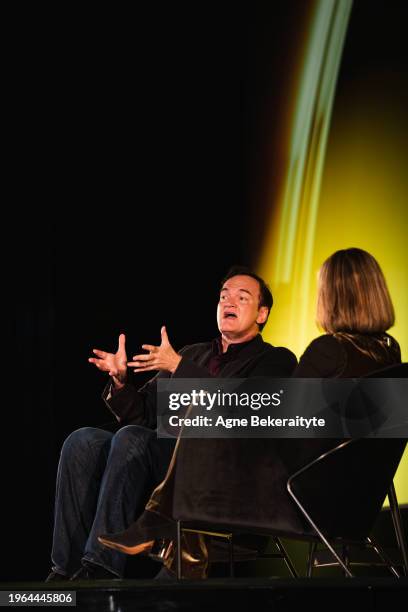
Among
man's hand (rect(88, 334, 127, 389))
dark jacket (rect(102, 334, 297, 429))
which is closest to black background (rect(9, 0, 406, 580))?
dark jacket (rect(102, 334, 297, 429))

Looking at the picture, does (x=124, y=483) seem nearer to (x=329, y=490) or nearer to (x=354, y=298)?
(x=329, y=490)

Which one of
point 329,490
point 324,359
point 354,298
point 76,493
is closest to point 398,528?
point 329,490

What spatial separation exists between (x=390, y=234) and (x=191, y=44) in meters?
1.30

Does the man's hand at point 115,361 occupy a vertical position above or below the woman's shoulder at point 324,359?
below

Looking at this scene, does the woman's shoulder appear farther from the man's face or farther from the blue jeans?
the man's face

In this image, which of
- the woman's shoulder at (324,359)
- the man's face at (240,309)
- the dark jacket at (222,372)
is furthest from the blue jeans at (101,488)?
the woman's shoulder at (324,359)

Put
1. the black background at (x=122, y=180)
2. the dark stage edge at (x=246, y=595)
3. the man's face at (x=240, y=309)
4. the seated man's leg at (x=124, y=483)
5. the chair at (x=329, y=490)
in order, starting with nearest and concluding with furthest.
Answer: the dark stage edge at (x=246, y=595) < the chair at (x=329, y=490) < the seated man's leg at (x=124, y=483) < the man's face at (x=240, y=309) < the black background at (x=122, y=180)

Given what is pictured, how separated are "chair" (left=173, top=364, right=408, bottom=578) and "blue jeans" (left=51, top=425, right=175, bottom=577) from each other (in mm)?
443

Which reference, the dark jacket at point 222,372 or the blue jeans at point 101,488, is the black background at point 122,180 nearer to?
the dark jacket at point 222,372

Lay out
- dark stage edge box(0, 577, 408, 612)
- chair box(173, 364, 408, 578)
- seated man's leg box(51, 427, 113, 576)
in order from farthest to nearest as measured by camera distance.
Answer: seated man's leg box(51, 427, 113, 576) → chair box(173, 364, 408, 578) → dark stage edge box(0, 577, 408, 612)

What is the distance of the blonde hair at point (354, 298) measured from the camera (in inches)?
84.1

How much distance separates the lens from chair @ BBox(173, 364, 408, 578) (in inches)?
77.2

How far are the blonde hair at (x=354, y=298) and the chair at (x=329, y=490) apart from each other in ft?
0.77

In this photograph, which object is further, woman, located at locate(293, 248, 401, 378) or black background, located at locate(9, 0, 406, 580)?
black background, located at locate(9, 0, 406, 580)
